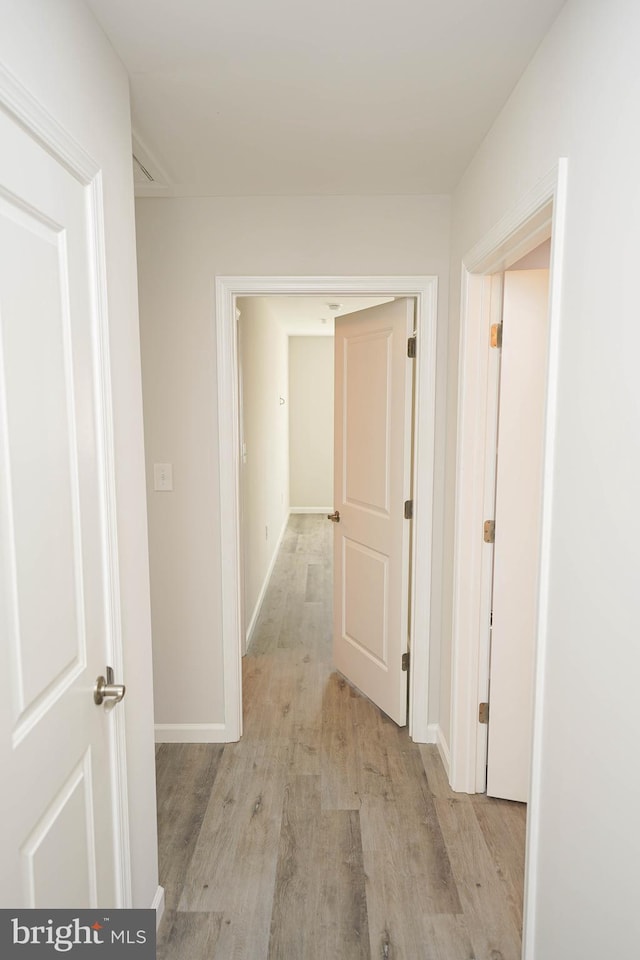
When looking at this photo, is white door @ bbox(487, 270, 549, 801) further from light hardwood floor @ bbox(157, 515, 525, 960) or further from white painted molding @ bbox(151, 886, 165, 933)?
white painted molding @ bbox(151, 886, 165, 933)

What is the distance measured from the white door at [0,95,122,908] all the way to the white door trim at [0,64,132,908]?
0.01 metres

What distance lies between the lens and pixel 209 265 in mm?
2621

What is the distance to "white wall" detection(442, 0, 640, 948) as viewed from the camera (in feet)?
3.53

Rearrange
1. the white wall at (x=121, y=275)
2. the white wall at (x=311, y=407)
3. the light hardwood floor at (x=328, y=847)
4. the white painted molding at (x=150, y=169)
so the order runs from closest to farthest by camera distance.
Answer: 1. the white wall at (x=121, y=275)
2. the light hardwood floor at (x=328, y=847)
3. the white painted molding at (x=150, y=169)
4. the white wall at (x=311, y=407)

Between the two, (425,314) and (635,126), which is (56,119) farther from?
(425,314)

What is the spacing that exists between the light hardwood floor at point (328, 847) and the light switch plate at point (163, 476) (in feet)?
3.97

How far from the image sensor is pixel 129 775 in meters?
1.64

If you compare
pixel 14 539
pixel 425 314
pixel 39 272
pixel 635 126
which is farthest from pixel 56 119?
pixel 425 314

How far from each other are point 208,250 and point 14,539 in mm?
1921

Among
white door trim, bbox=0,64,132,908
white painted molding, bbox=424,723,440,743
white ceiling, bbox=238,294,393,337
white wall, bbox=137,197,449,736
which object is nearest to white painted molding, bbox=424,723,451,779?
white painted molding, bbox=424,723,440,743

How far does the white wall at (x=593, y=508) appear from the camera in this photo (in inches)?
42.4

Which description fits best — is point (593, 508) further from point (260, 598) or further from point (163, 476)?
point (260, 598)

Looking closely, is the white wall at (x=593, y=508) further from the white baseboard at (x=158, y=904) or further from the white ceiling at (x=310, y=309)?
the white ceiling at (x=310, y=309)

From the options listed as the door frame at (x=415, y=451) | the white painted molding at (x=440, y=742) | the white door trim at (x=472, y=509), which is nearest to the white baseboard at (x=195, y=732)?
the door frame at (x=415, y=451)
